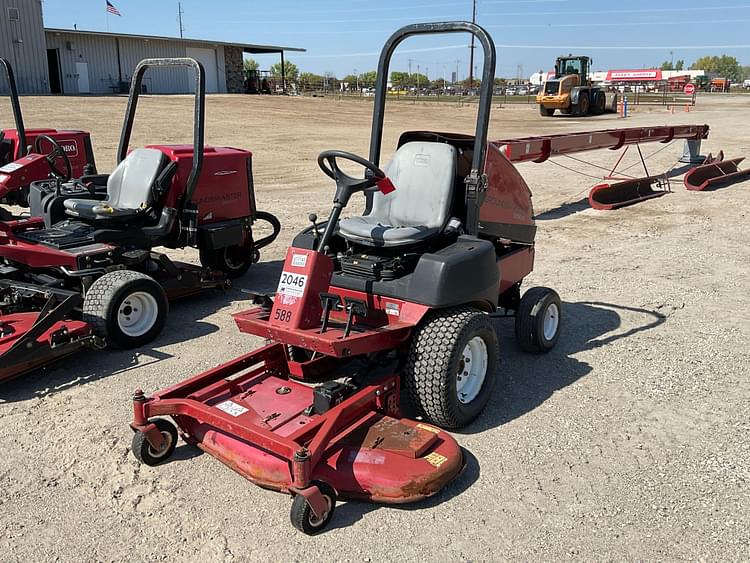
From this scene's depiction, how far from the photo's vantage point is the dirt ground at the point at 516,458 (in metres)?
2.81

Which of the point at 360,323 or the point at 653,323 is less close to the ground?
the point at 360,323

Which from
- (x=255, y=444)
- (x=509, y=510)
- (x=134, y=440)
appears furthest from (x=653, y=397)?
(x=134, y=440)

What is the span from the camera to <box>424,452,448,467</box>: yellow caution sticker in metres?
3.06

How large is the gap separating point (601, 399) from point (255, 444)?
2.13 m

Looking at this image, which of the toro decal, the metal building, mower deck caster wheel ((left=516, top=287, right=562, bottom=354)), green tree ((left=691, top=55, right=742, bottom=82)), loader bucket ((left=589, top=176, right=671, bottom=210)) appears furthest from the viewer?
green tree ((left=691, top=55, right=742, bottom=82))

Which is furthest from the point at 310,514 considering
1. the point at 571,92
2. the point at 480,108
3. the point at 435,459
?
the point at 571,92

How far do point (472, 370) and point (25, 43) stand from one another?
3129 centimetres

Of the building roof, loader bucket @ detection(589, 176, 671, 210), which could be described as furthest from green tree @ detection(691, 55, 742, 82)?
loader bucket @ detection(589, 176, 671, 210)

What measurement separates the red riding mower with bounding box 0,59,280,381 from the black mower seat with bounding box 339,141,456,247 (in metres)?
1.79

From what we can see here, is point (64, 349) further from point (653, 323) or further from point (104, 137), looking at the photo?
point (104, 137)

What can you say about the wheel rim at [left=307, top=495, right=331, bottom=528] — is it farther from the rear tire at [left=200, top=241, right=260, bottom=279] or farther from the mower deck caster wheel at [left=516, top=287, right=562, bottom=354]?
the rear tire at [left=200, top=241, right=260, bottom=279]

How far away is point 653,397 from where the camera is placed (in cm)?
418

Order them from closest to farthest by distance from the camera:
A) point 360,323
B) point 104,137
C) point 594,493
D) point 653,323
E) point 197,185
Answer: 1. point 594,493
2. point 360,323
3. point 653,323
4. point 197,185
5. point 104,137

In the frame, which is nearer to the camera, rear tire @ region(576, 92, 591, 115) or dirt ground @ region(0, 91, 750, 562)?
dirt ground @ region(0, 91, 750, 562)
